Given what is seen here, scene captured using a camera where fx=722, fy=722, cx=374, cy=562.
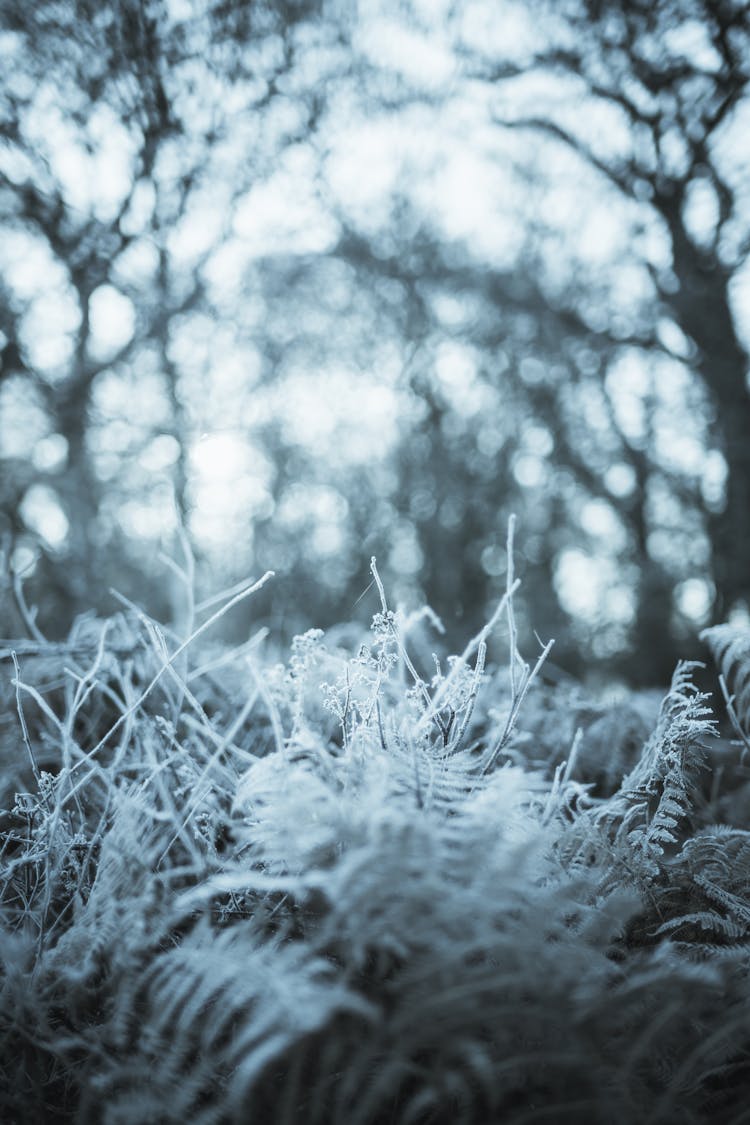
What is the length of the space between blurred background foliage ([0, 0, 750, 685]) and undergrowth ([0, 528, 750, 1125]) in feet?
3.62

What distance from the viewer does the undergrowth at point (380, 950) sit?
64 centimetres

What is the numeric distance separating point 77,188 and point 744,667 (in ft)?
10.3

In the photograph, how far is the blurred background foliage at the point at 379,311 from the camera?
3.02m

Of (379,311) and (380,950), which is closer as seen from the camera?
(380,950)

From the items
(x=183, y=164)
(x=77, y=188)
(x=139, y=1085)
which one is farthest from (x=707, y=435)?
(x=139, y=1085)

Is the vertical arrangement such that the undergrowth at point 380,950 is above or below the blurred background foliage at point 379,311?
below

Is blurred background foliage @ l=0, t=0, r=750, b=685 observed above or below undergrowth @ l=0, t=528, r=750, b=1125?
above

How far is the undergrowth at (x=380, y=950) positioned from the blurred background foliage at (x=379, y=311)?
1.10 metres

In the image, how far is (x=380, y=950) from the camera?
71 centimetres

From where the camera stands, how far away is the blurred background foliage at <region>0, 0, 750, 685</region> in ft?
9.90

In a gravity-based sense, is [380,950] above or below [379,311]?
below

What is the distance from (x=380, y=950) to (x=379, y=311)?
16.5 feet

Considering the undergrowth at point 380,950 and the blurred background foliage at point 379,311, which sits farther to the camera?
the blurred background foliage at point 379,311

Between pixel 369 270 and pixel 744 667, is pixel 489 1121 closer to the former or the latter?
pixel 744 667
